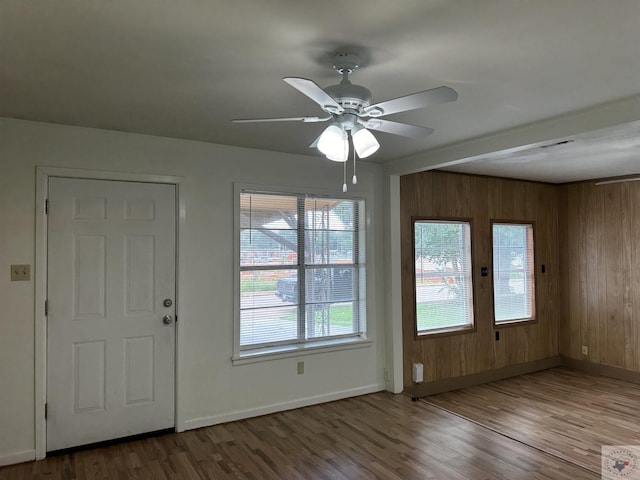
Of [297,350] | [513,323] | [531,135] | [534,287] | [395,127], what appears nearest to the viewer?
[395,127]

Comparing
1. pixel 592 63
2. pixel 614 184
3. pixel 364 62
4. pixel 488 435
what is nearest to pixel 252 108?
pixel 364 62

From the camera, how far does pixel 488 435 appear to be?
11.4 ft

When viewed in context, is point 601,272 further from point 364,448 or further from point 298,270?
point 364,448

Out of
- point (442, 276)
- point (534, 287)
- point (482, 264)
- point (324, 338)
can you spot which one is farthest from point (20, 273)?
point (534, 287)

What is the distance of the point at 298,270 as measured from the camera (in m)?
4.12

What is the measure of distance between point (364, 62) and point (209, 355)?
8.74 ft

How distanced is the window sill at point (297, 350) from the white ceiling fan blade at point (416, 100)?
2.54 meters

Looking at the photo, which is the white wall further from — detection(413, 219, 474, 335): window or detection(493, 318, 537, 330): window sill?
detection(493, 318, 537, 330): window sill

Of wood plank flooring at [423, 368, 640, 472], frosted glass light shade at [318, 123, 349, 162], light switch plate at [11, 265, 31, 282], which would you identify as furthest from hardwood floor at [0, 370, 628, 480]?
frosted glass light shade at [318, 123, 349, 162]

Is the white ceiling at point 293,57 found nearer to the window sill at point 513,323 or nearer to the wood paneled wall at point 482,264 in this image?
the wood paneled wall at point 482,264

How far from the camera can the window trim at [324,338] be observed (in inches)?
149

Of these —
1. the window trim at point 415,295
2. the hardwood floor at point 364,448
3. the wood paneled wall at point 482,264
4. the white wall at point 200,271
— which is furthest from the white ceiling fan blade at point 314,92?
the window trim at point 415,295

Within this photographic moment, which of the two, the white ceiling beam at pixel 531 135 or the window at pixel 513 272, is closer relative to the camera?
the white ceiling beam at pixel 531 135

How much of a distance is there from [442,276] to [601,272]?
2.22 m
